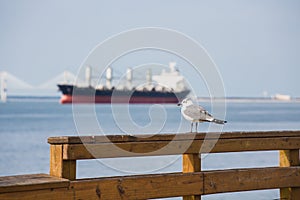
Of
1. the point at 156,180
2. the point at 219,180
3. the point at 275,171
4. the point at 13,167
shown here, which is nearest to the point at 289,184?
the point at 275,171

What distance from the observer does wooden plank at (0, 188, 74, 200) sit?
3570 millimetres

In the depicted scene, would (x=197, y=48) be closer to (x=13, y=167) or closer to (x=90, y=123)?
(x=90, y=123)

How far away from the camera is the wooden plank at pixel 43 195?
11.7 ft

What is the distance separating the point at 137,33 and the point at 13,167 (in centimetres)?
1644

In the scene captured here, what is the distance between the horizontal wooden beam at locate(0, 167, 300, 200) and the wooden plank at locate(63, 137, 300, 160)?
13 cm

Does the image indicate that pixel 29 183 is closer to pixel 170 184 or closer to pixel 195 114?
pixel 170 184

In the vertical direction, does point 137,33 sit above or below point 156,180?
above

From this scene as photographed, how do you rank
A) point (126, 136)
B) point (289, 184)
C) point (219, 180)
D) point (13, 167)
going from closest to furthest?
1. point (126, 136)
2. point (219, 180)
3. point (289, 184)
4. point (13, 167)

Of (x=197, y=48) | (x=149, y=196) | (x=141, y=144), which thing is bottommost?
(x=149, y=196)

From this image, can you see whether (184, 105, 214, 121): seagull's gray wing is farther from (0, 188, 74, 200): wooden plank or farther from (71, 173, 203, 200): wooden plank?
(0, 188, 74, 200): wooden plank

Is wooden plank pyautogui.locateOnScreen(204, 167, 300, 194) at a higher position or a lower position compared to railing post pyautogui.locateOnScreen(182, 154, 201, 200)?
lower

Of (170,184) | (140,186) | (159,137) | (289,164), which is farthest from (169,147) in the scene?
(289,164)

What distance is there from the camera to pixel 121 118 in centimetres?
481

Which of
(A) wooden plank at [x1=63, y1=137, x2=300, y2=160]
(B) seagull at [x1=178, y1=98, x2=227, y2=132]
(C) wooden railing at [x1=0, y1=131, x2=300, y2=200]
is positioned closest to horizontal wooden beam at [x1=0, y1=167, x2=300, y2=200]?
(C) wooden railing at [x1=0, y1=131, x2=300, y2=200]
